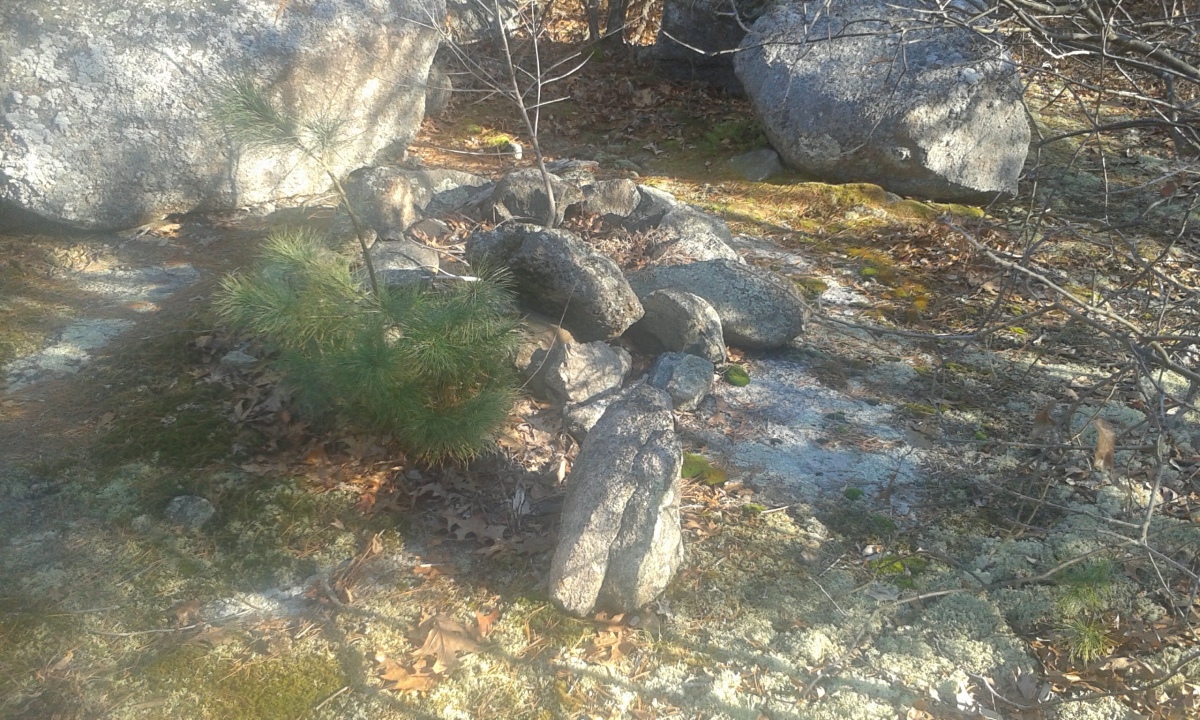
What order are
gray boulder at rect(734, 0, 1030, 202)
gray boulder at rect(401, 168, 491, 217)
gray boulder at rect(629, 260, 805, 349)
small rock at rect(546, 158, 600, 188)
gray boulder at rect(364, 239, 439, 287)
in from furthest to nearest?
gray boulder at rect(734, 0, 1030, 202) → small rock at rect(546, 158, 600, 188) → gray boulder at rect(401, 168, 491, 217) → gray boulder at rect(629, 260, 805, 349) → gray boulder at rect(364, 239, 439, 287)

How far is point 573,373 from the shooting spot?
459cm

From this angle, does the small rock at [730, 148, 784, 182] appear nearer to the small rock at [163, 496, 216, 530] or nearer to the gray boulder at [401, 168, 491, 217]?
the gray boulder at [401, 168, 491, 217]

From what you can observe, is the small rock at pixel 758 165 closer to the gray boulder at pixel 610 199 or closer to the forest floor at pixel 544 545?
the gray boulder at pixel 610 199

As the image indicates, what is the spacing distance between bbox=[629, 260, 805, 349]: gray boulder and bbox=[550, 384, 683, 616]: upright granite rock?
1691 mm

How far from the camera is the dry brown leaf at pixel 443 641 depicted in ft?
11.0

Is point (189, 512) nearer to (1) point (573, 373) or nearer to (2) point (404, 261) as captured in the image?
(1) point (573, 373)

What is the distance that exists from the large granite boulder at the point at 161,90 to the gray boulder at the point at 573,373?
303 centimetres

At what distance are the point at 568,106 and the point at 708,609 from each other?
24.3 feet

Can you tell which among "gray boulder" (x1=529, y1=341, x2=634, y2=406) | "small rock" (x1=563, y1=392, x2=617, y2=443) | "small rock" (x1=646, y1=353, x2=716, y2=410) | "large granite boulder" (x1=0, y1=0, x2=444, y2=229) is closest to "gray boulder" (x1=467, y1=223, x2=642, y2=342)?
"gray boulder" (x1=529, y1=341, x2=634, y2=406)

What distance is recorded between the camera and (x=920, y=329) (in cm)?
585

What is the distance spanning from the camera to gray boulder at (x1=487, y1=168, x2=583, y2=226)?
6109 millimetres

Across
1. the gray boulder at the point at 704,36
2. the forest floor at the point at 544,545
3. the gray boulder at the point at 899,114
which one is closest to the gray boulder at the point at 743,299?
the forest floor at the point at 544,545

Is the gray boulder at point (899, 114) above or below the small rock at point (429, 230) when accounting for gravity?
above

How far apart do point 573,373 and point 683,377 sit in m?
0.62
